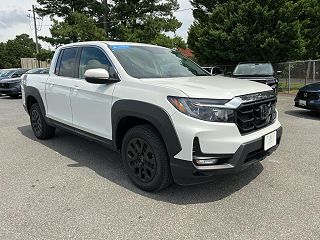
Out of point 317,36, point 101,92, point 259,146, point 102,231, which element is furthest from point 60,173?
point 317,36

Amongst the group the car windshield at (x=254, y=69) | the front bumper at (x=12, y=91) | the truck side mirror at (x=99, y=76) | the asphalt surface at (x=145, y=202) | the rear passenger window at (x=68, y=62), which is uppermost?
the rear passenger window at (x=68, y=62)

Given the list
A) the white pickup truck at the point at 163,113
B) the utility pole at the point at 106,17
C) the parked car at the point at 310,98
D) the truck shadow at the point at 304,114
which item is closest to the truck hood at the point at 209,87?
the white pickup truck at the point at 163,113

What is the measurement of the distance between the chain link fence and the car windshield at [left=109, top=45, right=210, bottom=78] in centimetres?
1225

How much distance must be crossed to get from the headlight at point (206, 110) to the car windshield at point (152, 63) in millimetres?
974

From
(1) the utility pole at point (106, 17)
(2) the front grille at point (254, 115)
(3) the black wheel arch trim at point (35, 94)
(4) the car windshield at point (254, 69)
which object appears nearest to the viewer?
(2) the front grille at point (254, 115)

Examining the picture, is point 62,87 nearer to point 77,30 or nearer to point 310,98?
point 310,98

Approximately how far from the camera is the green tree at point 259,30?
15.2 meters

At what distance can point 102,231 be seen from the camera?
2.94 metres

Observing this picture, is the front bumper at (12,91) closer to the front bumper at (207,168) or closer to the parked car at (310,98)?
the parked car at (310,98)

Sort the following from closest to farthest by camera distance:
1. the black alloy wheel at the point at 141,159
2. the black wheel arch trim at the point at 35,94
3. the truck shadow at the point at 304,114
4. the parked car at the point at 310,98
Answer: the black alloy wheel at the point at 141,159, the black wheel arch trim at the point at 35,94, the parked car at the point at 310,98, the truck shadow at the point at 304,114

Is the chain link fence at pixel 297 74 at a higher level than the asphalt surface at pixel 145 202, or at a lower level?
higher

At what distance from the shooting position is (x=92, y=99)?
14.1 ft

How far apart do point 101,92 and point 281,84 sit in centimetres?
1412

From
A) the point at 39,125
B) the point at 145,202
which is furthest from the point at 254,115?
the point at 39,125
